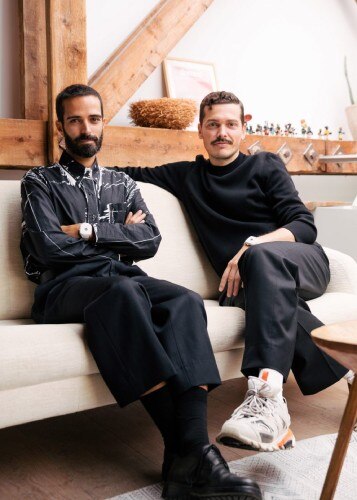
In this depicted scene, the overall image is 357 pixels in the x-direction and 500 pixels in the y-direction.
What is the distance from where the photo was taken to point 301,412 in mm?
2254

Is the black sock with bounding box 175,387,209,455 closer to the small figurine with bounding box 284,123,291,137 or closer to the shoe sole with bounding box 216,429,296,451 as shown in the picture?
the shoe sole with bounding box 216,429,296,451

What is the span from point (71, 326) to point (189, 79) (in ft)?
7.14

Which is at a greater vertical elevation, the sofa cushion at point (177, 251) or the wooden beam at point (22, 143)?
the wooden beam at point (22, 143)

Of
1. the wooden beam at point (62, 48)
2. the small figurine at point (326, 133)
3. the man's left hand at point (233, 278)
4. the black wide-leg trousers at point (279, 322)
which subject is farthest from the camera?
the small figurine at point (326, 133)

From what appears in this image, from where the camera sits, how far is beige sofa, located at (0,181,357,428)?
5.23 feet

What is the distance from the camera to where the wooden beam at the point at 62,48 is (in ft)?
8.89

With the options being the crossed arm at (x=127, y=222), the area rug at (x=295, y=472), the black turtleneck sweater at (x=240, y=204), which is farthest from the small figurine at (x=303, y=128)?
the area rug at (x=295, y=472)

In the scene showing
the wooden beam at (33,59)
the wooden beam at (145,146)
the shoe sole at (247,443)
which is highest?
the wooden beam at (33,59)

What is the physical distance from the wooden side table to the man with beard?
0.18 m

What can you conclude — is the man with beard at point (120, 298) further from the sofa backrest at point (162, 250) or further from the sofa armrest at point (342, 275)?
the sofa armrest at point (342, 275)

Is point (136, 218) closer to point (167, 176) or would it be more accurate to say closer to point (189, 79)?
point (167, 176)

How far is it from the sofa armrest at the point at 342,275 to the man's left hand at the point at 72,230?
1.00 m

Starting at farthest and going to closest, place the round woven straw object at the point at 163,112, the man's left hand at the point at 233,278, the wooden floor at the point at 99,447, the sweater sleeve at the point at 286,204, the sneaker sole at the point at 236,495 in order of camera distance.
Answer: the round woven straw object at the point at 163,112
the sweater sleeve at the point at 286,204
the man's left hand at the point at 233,278
the wooden floor at the point at 99,447
the sneaker sole at the point at 236,495

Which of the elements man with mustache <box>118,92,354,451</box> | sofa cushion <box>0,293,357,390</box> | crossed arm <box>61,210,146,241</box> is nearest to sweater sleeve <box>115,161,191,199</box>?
man with mustache <box>118,92,354,451</box>
